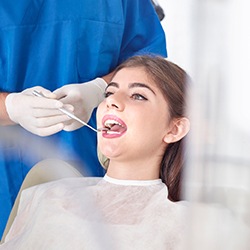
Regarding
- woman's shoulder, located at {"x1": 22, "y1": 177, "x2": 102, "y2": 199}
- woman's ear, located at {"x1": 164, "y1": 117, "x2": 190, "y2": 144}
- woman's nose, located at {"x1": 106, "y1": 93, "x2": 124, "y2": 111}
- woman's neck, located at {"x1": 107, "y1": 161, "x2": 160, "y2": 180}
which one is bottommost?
woman's shoulder, located at {"x1": 22, "y1": 177, "x2": 102, "y2": 199}

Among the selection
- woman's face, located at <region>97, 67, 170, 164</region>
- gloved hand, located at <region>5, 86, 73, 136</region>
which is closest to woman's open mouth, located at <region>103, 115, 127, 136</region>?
woman's face, located at <region>97, 67, 170, 164</region>

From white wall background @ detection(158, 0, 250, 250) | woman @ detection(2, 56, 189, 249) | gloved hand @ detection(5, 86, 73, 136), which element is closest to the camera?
white wall background @ detection(158, 0, 250, 250)

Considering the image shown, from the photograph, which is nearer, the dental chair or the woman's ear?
the woman's ear

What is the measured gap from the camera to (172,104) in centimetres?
97

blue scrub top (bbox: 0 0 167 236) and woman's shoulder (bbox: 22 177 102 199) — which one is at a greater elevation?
blue scrub top (bbox: 0 0 167 236)

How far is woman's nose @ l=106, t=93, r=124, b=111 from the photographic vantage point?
0.94 meters

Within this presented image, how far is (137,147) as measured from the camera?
96 centimetres

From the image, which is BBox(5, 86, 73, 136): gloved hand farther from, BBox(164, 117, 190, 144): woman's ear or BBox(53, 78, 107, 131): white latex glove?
BBox(164, 117, 190, 144): woman's ear

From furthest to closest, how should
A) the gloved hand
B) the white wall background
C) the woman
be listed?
1. the gloved hand
2. the woman
3. the white wall background

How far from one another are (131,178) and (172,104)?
17 cm

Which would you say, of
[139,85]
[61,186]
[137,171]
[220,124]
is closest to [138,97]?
[139,85]

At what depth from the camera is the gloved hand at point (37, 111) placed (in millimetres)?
1039

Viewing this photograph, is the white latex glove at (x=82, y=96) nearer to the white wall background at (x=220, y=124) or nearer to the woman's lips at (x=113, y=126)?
the woman's lips at (x=113, y=126)

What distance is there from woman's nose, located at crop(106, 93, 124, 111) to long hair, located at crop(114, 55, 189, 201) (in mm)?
82
